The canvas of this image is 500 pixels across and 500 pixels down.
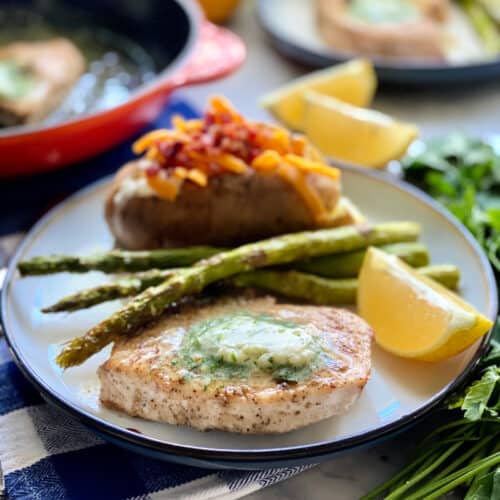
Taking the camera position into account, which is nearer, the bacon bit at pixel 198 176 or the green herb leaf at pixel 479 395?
the green herb leaf at pixel 479 395

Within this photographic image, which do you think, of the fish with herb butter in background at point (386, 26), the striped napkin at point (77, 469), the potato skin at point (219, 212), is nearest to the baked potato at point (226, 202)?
the potato skin at point (219, 212)

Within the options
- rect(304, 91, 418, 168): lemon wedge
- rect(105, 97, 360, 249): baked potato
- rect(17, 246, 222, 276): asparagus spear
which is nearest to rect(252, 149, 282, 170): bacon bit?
rect(105, 97, 360, 249): baked potato

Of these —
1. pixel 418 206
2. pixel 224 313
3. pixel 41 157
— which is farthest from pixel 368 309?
pixel 41 157

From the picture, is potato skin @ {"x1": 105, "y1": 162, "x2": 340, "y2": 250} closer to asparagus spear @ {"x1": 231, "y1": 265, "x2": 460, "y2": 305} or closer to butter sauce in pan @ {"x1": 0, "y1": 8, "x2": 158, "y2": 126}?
asparagus spear @ {"x1": 231, "y1": 265, "x2": 460, "y2": 305}

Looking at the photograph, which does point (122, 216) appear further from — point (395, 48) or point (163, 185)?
point (395, 48)

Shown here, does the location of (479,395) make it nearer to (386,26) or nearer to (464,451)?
(464,451)

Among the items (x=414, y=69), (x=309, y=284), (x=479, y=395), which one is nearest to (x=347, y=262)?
(x=309, y=284)

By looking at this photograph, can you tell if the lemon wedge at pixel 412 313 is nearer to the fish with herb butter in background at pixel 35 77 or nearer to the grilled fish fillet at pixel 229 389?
the grilled fish fillet at pixel 229 389
